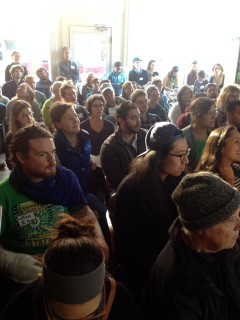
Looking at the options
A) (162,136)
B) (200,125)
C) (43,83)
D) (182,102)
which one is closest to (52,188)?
(162,136)

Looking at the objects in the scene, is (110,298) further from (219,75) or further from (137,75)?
(137,75)

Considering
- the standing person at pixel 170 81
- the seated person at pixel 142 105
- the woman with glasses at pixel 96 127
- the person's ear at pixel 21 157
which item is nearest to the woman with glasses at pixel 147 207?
the person's ear at pixel 21 157

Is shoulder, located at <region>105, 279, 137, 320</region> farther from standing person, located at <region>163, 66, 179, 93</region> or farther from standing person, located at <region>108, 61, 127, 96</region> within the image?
standing person, located at <region>108, 61, 127, 96</region>

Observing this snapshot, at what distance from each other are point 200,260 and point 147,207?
1.97ft

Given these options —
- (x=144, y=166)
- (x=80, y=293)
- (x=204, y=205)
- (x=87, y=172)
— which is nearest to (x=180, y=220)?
(x=204, y=205)

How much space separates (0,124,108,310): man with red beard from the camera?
60.6 inches

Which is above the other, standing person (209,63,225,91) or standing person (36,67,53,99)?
standing person (209,63,225,91)

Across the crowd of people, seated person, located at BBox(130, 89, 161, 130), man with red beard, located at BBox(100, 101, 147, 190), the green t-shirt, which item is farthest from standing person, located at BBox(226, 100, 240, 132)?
the green t-shirt

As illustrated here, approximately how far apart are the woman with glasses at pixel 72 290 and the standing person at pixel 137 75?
7.18 m

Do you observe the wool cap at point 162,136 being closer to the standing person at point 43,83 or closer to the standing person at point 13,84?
the standing person at point 13,84

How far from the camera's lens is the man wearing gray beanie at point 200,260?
43.2 inches

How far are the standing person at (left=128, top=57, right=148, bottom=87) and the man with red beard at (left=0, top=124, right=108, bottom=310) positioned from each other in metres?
6.42

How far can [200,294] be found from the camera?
1.09 m

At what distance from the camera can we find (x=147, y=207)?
174 centimetres
